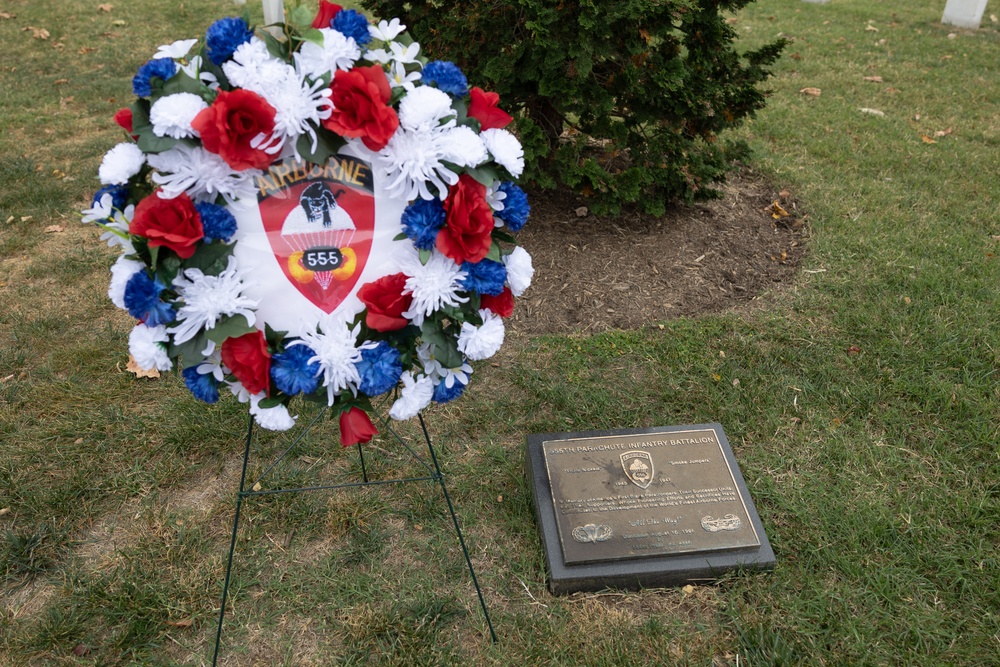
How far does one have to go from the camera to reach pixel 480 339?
2.00 metres

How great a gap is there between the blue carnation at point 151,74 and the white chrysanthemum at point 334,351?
68cm

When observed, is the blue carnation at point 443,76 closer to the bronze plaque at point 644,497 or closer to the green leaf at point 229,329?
the green leaf at point 229,329

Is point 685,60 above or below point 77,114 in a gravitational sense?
above

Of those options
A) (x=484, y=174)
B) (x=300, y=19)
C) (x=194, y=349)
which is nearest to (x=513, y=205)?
(x=484, y=174)

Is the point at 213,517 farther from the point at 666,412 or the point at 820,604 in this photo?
the point at 820,604

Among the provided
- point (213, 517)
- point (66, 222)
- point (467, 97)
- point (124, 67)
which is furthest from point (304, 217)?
point (124, 67)

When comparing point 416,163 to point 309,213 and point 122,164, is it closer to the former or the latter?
point 309,213

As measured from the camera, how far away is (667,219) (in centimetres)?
432

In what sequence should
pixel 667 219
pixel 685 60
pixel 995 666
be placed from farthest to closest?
pixel 667 219 < pixel 685 60 < pixel 995 666

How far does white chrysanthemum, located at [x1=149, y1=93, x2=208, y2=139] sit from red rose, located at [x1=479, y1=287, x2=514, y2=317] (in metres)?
0.83

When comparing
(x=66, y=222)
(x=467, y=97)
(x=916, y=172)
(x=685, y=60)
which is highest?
(x=467, y=97)

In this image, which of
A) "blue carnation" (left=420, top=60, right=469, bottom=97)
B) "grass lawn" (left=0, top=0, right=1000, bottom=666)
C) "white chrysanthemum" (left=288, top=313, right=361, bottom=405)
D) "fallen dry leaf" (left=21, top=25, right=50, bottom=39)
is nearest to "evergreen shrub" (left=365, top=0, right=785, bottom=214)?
"grass lawn" (left=0, top=0, right=1000, bottom=666)

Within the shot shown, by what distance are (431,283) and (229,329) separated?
0.51 meters

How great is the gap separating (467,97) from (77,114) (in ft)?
17.9
